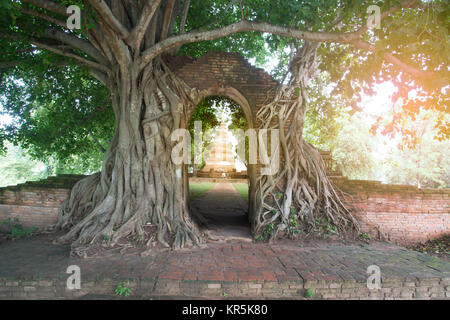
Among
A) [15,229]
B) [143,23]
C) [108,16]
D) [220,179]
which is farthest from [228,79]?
[220,179]

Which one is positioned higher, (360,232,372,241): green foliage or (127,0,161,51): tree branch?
(127,0,161,51): tree branch

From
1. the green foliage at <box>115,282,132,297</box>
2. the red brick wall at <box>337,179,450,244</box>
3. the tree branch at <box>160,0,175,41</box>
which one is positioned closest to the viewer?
the green foliage at <box>115,282,132,297</box>

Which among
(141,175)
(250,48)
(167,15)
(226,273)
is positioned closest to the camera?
(226,273)

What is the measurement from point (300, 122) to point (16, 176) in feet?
167

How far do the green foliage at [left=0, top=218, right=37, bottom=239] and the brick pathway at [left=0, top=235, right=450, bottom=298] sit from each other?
89 centimetres

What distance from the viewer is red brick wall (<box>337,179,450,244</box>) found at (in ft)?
21.4

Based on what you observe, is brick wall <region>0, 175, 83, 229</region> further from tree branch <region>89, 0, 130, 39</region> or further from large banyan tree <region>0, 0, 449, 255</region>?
tree branch <region>89, 0, 130, 39</region>

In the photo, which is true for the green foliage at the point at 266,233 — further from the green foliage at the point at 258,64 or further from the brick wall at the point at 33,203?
the brick wall at the point at 33,203

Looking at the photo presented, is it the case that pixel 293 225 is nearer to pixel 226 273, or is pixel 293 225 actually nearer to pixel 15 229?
pixel 226 273

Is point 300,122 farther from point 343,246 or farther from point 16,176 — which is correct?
point 16,176

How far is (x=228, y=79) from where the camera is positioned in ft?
20.7

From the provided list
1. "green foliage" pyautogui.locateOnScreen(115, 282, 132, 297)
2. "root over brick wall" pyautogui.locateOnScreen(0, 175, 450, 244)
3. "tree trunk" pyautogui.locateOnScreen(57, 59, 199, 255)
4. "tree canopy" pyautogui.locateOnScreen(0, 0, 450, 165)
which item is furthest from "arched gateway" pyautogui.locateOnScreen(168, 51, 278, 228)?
"green foliage" pyautogui.locateOnScreen(115, 282, 132, 297)

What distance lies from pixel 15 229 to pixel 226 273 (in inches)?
191

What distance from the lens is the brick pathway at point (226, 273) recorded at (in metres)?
3.49
